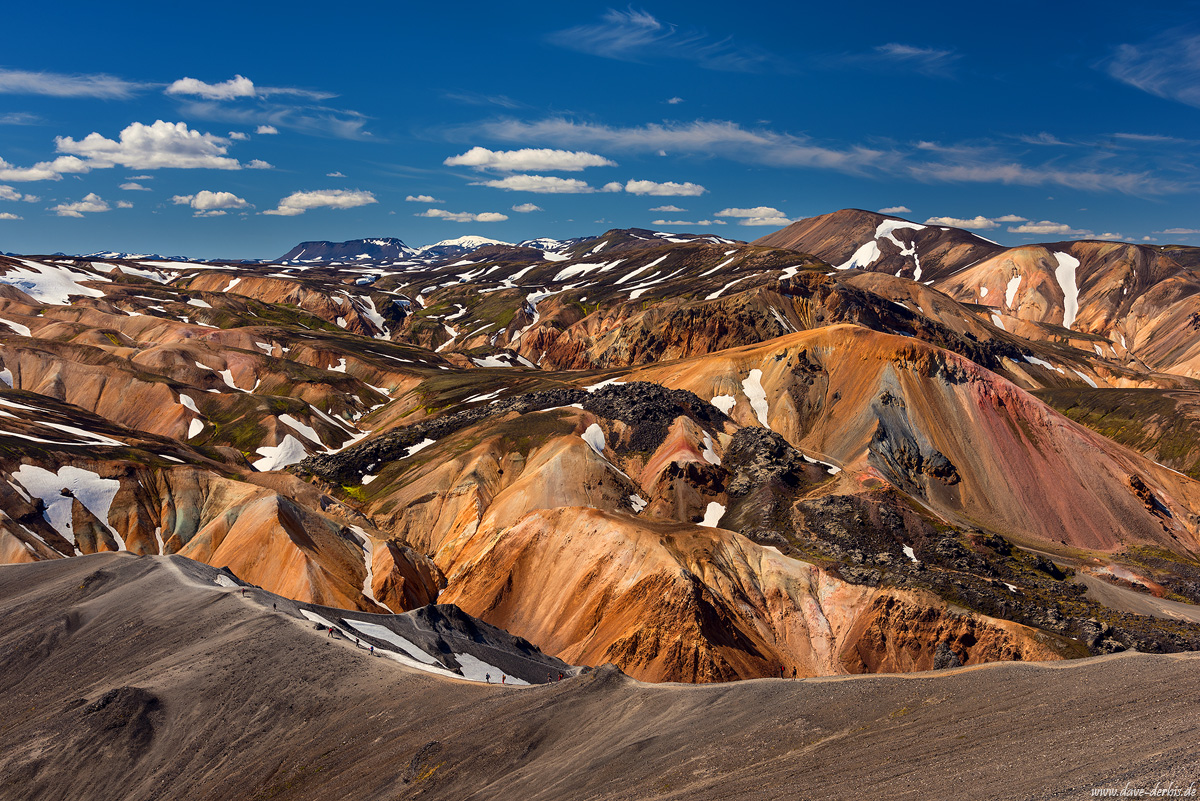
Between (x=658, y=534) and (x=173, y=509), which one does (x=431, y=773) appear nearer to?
(x=658, y=534)

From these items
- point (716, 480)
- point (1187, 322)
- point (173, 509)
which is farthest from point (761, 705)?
point (1187, 322)

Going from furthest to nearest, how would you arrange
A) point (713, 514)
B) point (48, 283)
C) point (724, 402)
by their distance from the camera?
point (48, 283)
point (724, 402)
point (713, 514)

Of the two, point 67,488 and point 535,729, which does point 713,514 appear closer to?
point 535,729

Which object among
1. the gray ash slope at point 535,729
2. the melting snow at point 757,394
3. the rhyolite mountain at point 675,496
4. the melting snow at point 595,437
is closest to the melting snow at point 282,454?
the rhyolite mountain at point 675,496

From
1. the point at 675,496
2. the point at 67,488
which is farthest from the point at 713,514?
the point at 67,488

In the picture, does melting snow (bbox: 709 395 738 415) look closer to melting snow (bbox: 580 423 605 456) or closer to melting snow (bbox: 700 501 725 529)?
melting snow (bbox: 580 423 605 456)

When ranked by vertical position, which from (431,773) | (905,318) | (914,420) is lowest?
(431,773)

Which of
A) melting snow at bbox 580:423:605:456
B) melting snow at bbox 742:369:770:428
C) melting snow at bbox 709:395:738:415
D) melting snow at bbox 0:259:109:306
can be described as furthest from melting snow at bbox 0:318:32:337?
melting snow at bbox 742:369:770:428
